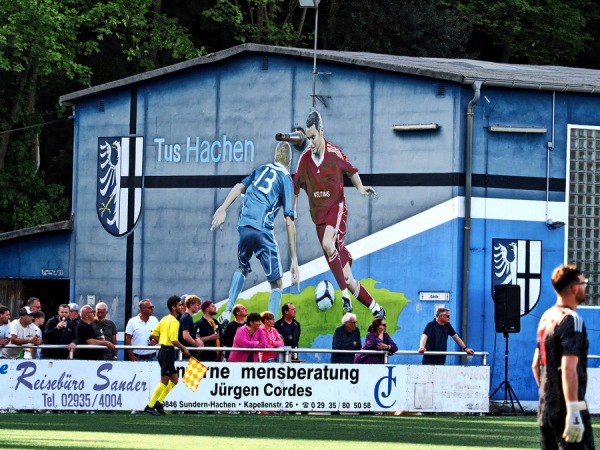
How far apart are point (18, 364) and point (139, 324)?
288cm

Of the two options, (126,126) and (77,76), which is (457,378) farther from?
(77,76)

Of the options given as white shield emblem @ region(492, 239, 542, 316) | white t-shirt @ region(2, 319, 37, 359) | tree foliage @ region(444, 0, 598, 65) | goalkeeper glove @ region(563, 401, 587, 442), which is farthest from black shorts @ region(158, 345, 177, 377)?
tree foliage @ region(444, 0, 598, 65)

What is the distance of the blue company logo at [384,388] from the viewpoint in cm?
2608

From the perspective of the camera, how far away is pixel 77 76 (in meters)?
49.8

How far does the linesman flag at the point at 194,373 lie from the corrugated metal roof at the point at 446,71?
789cm

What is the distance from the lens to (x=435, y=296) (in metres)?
29.4

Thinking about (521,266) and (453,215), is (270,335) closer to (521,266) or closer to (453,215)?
(453,215)

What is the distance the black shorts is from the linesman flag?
857mm

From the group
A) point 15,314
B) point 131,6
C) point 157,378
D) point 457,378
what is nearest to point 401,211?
point 457,378

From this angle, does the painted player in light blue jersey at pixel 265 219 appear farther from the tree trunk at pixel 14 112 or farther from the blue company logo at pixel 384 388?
the tree trunk at pixel 14 112

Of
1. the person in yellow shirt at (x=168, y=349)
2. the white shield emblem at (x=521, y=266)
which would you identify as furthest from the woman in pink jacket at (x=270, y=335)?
the white shield emblem at (x=521, y=266)

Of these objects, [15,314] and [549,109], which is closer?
[549,109]

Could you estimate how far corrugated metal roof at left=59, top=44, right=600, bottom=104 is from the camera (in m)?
29.5

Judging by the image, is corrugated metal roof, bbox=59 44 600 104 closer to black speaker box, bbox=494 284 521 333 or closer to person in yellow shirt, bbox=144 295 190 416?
black speaker box, bbox=494 284 521 333
